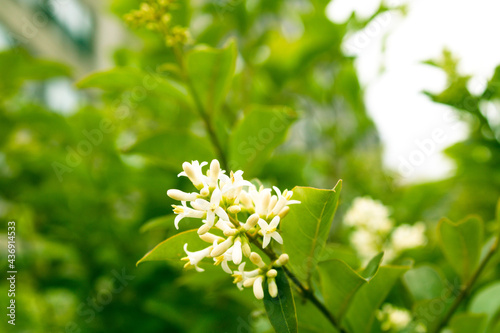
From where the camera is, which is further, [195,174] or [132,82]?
[132,82]

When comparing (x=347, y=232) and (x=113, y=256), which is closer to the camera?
(x=113, y=256)

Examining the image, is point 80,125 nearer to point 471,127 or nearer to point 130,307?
point 130,307

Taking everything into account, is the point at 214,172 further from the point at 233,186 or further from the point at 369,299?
the point at 369,299

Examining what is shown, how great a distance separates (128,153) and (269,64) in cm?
94

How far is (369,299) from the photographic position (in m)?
0.84

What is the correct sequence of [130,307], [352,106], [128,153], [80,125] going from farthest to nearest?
[352,106] → [80,125] → [130,307] → [128,153]

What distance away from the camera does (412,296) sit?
1052 mm

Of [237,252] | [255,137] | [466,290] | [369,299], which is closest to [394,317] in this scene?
[466,290]

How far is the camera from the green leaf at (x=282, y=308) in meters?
0.64

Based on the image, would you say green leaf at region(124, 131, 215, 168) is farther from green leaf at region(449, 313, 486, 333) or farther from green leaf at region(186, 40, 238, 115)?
green leaf at region(449, 313, 486, 333)

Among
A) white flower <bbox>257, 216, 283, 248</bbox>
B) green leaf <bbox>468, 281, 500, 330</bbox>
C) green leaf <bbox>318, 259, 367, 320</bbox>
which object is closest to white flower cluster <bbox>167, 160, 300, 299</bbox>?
white flower <bbox>257, 216, 283, 248</bbox>

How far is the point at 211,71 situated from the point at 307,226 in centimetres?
A: 64

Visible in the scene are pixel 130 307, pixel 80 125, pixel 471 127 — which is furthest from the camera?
pixel 80 125

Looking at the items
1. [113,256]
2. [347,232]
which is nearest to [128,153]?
[113,256]
